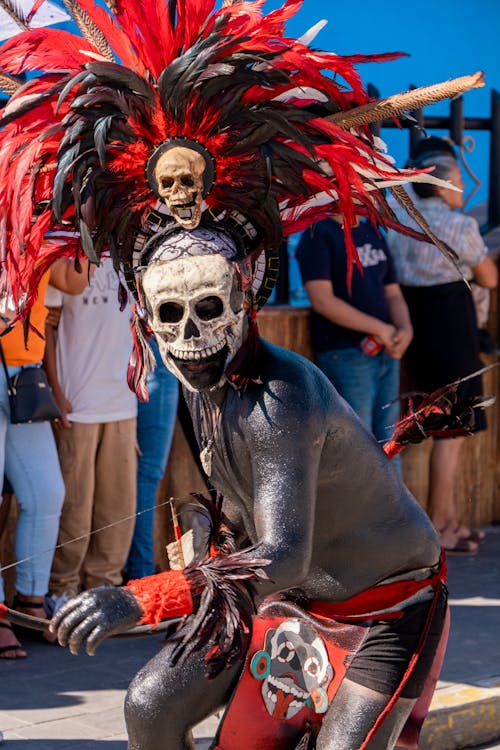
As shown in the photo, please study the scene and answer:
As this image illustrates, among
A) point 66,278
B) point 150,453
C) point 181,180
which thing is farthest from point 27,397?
point 181,180

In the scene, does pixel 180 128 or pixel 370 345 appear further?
pixel 370 345

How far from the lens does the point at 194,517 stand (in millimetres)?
3512

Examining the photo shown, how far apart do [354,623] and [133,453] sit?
3.13 m

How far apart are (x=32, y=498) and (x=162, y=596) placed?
3216 millimetres

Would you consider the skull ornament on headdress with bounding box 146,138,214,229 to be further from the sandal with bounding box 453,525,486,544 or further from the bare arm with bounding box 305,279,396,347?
the sandal with bounding box 453,525,486,544

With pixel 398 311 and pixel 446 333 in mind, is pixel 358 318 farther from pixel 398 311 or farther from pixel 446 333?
pixel 446 333

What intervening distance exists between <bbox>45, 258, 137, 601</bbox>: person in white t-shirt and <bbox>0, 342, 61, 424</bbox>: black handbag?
399mm

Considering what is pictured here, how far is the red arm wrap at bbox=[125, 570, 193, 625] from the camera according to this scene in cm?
266

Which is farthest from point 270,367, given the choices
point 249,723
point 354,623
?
point 249,723

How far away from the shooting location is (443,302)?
7621 millimetres

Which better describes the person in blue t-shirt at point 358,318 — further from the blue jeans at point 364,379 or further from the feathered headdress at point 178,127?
the feathered headdress at point 178,127

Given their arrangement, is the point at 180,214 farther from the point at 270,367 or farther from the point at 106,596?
the point at 106,596

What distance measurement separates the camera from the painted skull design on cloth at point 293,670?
338 cm

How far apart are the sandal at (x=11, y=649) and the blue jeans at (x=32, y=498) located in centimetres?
16
